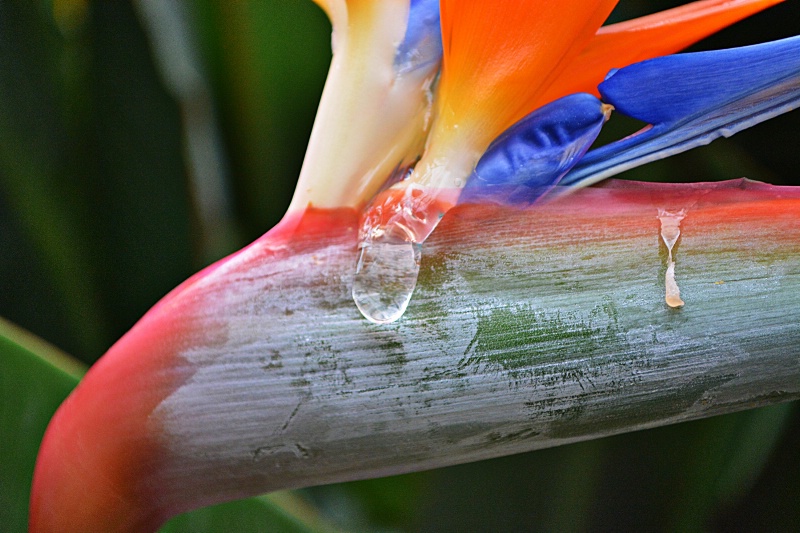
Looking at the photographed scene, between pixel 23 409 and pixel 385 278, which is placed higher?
pixel 385 278

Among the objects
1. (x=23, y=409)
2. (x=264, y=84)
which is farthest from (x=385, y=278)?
(x=264, y=84)

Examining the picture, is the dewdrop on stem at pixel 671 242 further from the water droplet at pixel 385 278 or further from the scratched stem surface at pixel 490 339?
the water droplet at pixel 385 278

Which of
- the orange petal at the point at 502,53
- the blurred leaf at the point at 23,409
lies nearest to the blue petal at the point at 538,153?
the orange petal at the point at 502,53

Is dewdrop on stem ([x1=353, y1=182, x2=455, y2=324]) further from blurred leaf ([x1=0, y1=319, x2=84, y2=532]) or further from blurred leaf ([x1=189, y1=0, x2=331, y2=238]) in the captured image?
blurred leaf ([x1=189, y1=0, x2=331, y2=238])

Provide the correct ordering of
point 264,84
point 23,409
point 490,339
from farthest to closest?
point 264,84 → point 23,409 → point 490,339

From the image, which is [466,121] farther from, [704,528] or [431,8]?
[704,528]

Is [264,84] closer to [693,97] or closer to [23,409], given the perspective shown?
[23,409]

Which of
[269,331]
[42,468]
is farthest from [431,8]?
[42,468]
